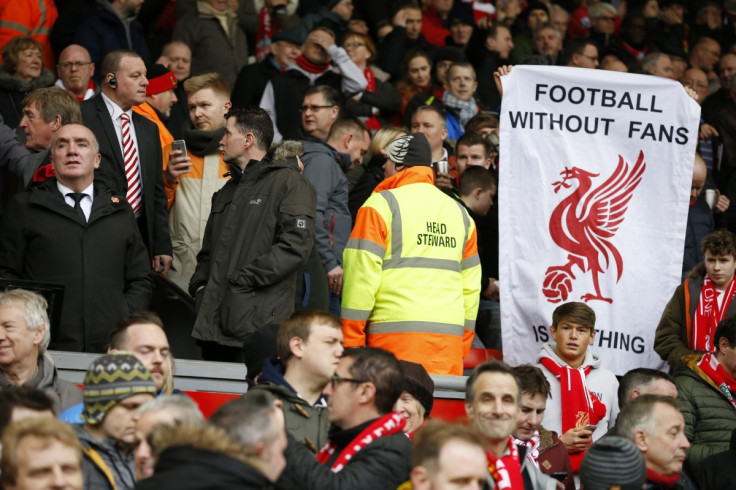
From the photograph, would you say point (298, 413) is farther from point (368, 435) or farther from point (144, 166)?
point (144, 166)

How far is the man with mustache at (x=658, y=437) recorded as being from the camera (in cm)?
732

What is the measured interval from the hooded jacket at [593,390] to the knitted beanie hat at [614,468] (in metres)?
2.98

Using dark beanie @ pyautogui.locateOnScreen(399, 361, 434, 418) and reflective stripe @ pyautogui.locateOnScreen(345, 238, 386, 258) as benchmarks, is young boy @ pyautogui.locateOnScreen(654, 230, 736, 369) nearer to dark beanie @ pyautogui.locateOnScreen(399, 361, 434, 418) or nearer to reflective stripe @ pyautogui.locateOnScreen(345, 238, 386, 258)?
reflective stripe @ pyautogui.locateOnScreen(345, 238, 386, 258)

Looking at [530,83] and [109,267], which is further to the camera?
[530,83]

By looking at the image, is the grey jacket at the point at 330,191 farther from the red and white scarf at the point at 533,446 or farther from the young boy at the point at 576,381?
the red and white scarf at the point at 533,446

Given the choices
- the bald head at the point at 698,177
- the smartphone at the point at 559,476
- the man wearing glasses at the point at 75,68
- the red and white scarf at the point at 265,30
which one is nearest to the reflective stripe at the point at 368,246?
the smartphone at the point at 559,476

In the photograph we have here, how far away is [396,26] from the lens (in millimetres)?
15914

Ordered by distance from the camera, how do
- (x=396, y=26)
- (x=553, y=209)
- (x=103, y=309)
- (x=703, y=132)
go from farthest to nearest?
(x=396, y=26) < (x=703, y=132) < (x=553, y=209) < (x=103, y=309)

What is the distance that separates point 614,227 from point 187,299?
3338 mm

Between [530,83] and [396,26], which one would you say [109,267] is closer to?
[530,83]

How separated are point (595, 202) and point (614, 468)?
4.68 m

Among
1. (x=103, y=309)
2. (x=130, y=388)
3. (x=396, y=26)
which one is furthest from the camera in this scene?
(x=396, y=26)

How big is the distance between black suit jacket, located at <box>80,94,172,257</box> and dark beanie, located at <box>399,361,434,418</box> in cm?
278

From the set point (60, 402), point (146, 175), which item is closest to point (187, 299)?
point (146, 175)
